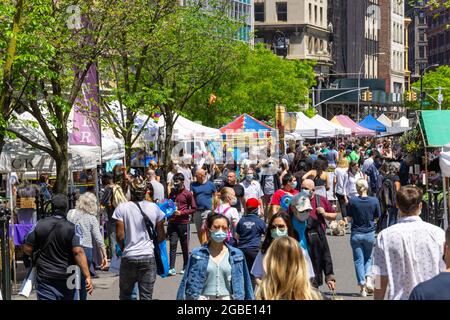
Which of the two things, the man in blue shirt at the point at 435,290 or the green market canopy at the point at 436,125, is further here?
the green market canopy at the point at 436,125

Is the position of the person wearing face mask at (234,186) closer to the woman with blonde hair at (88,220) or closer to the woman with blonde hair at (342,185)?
the woman with blonde hair at (342,185)

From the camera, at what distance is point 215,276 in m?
9.09

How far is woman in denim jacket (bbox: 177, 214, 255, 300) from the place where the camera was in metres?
8.98

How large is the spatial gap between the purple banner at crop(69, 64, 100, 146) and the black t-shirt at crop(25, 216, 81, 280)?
10299 mm

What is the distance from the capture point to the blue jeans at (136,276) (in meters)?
11.7

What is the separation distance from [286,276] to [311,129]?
145 feet

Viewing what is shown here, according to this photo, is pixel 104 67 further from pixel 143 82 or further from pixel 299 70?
pixel 299 70

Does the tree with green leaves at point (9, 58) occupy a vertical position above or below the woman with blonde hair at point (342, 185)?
above

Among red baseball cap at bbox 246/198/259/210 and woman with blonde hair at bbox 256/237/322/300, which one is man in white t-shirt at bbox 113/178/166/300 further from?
woman with blonde hair at bbox 256/237/322/300

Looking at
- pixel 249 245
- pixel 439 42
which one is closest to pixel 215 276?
pixel 249 245

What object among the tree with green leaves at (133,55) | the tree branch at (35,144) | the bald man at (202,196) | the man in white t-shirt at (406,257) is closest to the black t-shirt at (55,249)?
the man in white t-shirt at (406,257)

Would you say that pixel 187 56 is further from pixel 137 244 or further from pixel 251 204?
pixel 137 244

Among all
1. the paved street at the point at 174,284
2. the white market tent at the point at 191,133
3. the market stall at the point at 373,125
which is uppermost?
the market stall at the point at 373,125

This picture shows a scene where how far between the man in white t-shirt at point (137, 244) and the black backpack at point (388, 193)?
840cm
